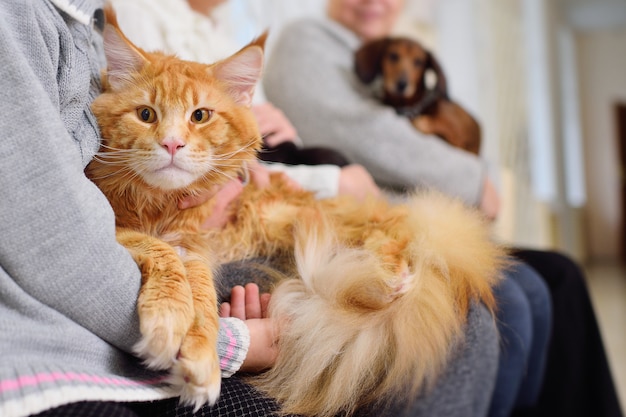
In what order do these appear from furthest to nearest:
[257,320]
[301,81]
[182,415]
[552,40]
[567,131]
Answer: [567,131] → [552,40] → [301,81] → [257,320] → [182,415]

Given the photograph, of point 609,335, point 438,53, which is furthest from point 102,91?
point 609,335

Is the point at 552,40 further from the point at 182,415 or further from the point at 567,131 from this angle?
the point at 182,415

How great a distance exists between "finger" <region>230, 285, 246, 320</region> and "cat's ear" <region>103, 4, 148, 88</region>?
0.31 meters

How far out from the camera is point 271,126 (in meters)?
1.21

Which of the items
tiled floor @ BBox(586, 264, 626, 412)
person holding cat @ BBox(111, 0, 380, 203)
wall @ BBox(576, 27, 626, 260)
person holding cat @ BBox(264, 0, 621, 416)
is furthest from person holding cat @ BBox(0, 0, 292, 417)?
wall @ BBox(576, 27, 626, 260)

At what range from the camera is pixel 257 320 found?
72 cm

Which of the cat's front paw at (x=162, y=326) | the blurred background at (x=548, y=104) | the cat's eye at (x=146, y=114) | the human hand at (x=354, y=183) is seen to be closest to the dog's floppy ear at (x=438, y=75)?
the blurred background at (x=548, y=104)

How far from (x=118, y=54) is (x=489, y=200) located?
4.08 feet

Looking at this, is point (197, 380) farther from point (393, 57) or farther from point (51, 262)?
point (393, 57)

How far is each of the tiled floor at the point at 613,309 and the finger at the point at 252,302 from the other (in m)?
1.45

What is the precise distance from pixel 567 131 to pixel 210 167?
16.0 ft

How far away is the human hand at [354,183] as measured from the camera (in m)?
1.12

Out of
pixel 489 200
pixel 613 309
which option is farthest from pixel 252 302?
pixel 613 309

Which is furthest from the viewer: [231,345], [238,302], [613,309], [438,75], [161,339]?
[613,309]
